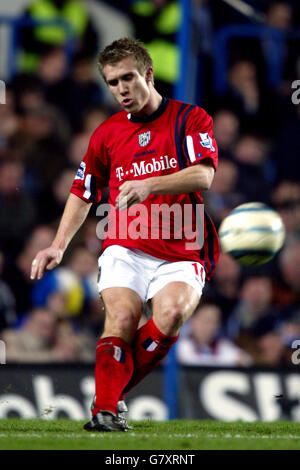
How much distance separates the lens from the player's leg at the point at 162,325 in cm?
487

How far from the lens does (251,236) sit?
18.5ft

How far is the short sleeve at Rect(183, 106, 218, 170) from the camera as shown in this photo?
4957mm

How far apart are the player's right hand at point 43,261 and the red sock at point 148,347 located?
58 cm

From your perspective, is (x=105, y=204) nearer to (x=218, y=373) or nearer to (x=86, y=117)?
(x=86, y=117)

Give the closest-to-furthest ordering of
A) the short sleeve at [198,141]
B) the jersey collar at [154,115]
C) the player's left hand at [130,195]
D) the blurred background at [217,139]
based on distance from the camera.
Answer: the player's left hand at [130,195]
the short sleeve at [198,141]
the jersey collar at [154,115]
the blurred background at [217,139]

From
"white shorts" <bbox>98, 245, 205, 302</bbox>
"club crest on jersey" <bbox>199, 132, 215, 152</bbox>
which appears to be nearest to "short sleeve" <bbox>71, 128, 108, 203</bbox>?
"white shorts" <bbox>98, 245, 205, 302</bbox>

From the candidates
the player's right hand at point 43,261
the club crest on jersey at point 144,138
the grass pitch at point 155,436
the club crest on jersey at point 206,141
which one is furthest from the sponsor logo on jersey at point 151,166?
the grass pitch at point 155,436

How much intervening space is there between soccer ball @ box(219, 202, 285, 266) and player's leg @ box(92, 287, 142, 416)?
3.06 ft

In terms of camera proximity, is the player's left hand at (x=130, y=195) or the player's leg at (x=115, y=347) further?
the player's leg at (x=115, y=347)

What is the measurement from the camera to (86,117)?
923 cm

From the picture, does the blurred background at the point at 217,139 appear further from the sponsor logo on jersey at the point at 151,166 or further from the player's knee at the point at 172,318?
the sponsor logo on jersey at the point at 151,166

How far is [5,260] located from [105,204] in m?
1.01

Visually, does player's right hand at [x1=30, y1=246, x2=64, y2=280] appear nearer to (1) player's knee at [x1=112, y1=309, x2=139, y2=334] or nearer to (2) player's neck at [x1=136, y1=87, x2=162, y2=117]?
(1) player's knee at [x1=112, y1=309, x2=139, y2=334]
